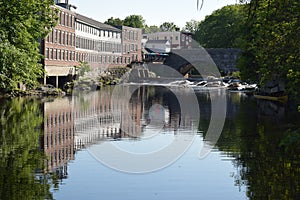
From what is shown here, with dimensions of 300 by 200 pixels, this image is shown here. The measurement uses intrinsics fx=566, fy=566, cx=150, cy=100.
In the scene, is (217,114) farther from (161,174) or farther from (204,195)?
(204,195)

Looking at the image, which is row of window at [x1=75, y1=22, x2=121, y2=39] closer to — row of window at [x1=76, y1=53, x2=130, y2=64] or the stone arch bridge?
row of window at [x1=76, y1=53, x2=130, y2=64]

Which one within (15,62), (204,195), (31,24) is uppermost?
(31,24)

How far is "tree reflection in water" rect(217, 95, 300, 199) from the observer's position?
18484 millimetres

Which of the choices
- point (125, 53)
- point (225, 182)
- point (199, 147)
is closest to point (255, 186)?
point (225, 182)

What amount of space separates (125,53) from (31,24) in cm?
8452

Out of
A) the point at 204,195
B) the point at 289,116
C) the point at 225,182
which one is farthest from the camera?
the point at 289,116

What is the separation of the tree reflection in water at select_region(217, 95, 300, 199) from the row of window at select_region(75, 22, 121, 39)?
203 ft

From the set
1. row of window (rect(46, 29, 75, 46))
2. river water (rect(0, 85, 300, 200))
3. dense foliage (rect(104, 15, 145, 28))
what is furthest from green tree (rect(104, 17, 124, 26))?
river water (rect(0, 85, 300, 200))

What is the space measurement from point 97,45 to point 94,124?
7457cm

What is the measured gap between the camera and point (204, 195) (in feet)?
59.6

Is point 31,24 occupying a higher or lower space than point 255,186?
higher

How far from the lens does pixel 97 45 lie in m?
111

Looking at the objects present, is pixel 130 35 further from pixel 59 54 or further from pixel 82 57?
pixel 59 54

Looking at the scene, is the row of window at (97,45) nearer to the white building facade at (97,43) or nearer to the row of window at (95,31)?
the white building facade at (97,43)
